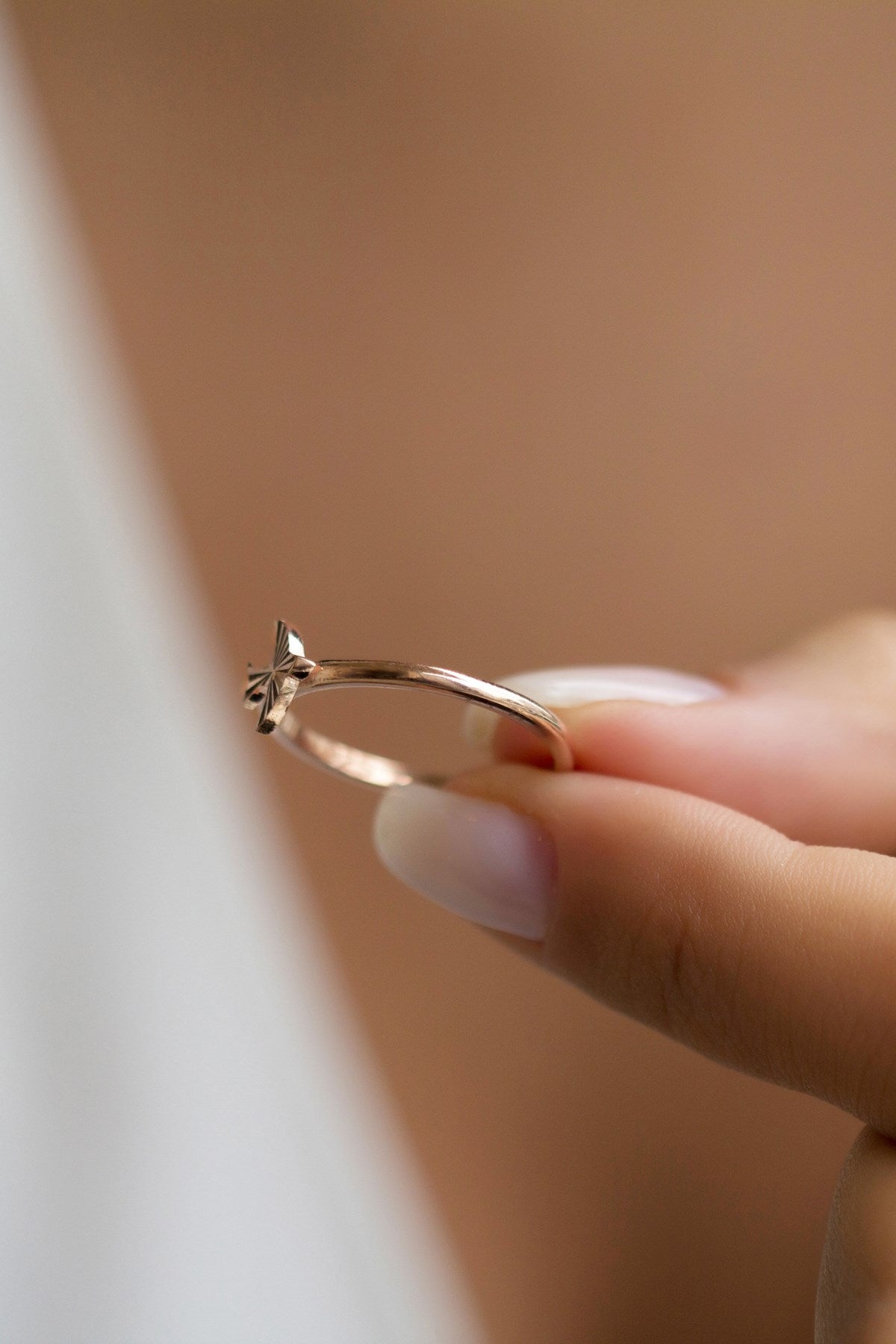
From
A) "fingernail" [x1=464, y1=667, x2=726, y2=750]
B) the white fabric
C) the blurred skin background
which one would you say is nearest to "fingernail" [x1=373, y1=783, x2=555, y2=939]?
"fingernail" [x1=464, y1=667, x2=726, y2=750]

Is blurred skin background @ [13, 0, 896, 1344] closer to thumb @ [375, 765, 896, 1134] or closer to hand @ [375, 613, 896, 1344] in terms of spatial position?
hand @ [375, 613, 896, 1344]

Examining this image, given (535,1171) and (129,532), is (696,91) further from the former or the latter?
(535,1171)

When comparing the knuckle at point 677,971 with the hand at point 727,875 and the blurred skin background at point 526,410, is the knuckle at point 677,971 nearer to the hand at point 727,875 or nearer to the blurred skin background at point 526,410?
the hand at point 727,875

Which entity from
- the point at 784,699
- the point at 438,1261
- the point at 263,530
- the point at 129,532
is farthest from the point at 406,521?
the point at 438,1261

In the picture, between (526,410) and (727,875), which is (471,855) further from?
(526,410)

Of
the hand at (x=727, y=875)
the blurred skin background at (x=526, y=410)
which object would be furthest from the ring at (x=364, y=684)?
the blurred skin background at (x=526, y=410)

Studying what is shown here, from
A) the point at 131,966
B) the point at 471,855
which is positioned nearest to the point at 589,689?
the point at 471,855
